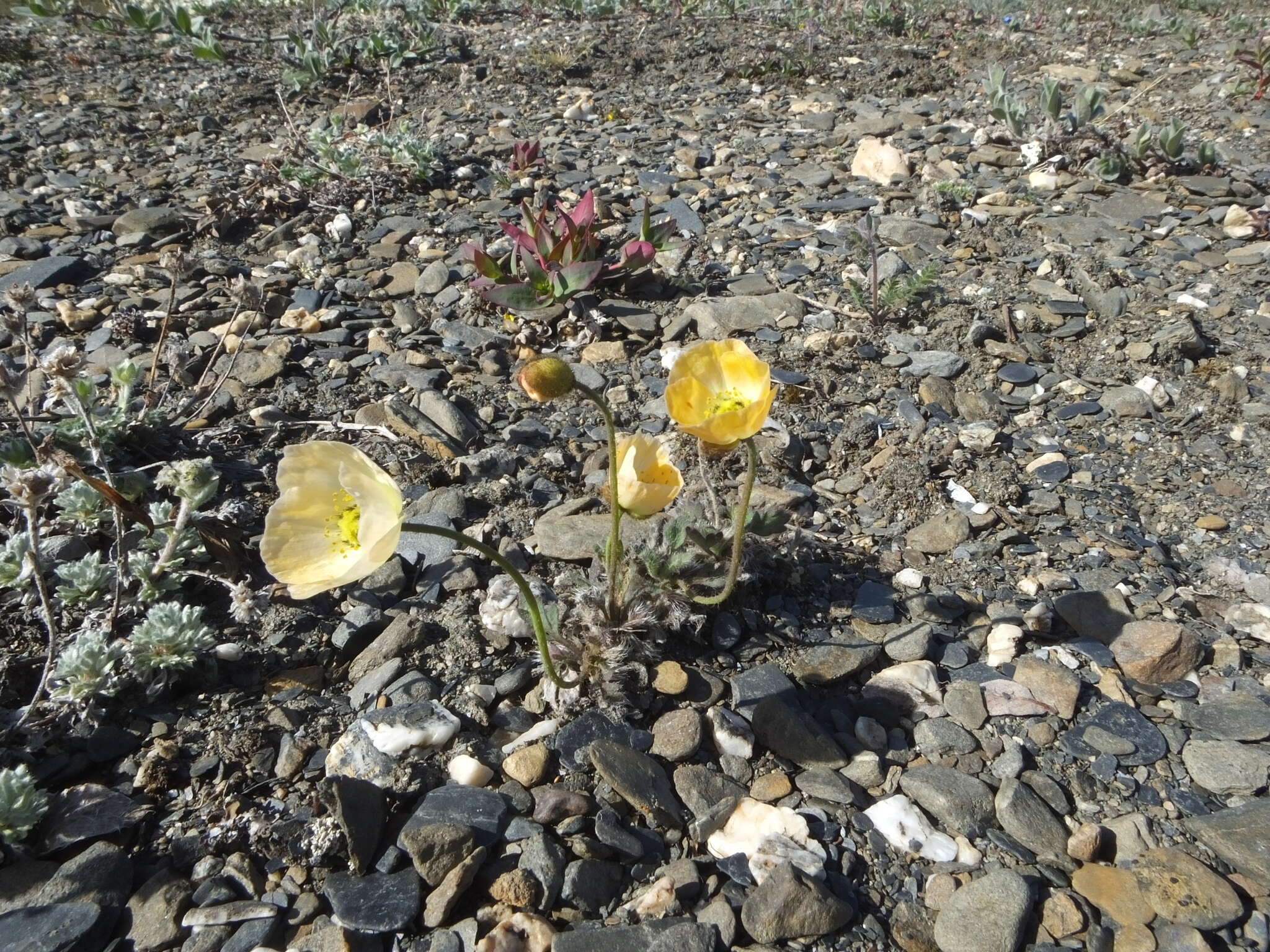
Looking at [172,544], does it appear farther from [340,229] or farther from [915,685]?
[340,229]

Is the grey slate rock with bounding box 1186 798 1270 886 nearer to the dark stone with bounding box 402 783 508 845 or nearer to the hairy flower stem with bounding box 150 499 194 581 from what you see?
the dark stone with bounding box 402 783 508 845

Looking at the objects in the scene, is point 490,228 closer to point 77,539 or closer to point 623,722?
point 77,539

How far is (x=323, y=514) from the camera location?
1.91 meters

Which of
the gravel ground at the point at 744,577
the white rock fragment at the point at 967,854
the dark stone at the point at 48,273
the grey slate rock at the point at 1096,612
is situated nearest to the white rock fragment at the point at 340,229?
the gravel ground at the point at 744,577

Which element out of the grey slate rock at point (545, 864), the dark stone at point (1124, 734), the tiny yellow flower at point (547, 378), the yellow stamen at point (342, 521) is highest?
the tiny yellow flower at point (547, 378)

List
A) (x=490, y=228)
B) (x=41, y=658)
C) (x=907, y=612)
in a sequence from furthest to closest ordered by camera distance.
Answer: (x=490, y=228) → (x=907, y=612) → (x=41, y=658)

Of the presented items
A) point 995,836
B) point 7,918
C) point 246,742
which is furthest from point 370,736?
point 995,836

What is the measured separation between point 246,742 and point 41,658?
654 millimetres

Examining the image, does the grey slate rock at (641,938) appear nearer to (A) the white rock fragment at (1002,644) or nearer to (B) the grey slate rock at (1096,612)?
→ (A) the white rock fragment at (1002,644)

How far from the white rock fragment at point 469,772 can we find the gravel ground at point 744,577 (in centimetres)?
2

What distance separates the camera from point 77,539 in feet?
8.55

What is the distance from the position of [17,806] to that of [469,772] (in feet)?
2.97

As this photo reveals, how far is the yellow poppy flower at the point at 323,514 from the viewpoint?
1.76m

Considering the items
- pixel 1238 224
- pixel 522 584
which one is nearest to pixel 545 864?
pixel 522 584
